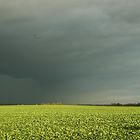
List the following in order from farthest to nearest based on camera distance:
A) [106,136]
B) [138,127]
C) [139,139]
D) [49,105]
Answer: [49,105] → [138,127] → [106,136] → [139,139]

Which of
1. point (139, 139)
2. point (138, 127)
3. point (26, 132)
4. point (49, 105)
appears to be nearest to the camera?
point (139, 139)

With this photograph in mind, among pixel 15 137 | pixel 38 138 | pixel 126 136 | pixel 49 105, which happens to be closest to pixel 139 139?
pixel 126 136

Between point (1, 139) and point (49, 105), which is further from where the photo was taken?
point (49, 105)

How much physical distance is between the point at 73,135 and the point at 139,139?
537 centimetres

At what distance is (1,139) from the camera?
2792 cm

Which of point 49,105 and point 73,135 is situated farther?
point 49,105

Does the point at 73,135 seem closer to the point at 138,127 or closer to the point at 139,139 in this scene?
the point at 139,139

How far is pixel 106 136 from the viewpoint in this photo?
28109 millimetres

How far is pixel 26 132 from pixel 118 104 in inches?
2920

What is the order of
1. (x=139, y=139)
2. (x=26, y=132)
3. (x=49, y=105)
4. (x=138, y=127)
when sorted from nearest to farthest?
(x=139, y=139) < (x=26, y=132) < (x=138, y=127) < (x=49, y=105)

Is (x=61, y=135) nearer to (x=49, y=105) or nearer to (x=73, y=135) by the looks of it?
(x=73, y=135)

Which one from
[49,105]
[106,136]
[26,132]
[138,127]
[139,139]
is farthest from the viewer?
[49,105]

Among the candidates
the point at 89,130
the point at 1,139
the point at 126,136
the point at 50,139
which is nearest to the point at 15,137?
the point at 1,139

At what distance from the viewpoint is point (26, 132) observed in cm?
3130
